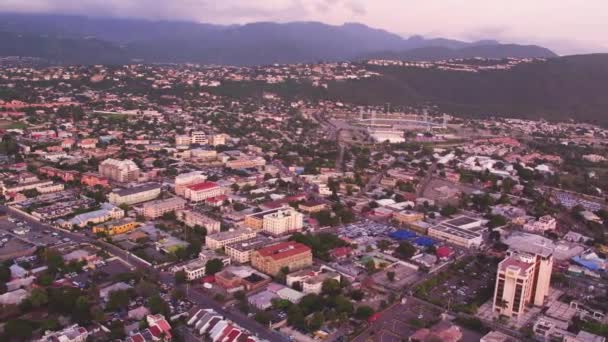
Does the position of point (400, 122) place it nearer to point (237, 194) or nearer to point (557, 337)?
point (237, 194)

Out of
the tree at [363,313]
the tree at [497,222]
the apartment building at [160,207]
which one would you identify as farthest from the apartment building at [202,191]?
the tree at [497,222]

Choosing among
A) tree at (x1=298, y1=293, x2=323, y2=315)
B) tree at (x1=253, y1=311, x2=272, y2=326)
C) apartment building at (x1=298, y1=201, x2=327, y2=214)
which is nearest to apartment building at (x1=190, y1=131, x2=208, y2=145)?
apartment building at (x1=298, y1=201, x2=327, y2=214)

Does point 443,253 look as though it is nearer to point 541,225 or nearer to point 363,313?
point 363,313

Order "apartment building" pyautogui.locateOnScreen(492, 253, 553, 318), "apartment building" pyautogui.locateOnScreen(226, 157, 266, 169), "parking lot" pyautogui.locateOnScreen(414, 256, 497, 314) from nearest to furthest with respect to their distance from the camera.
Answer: "apartment building" pyautogui.locateOnScreen(492, 253, 553, 318)
"parking lot" pyautogui.locateOnScreen(414, 256, 497, 314)
"apartment building" pyautogui.locateOnScreen(226, 157, 266, 169)

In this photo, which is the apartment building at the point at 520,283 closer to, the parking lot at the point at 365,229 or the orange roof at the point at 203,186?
the parking lot at the point at 365,229

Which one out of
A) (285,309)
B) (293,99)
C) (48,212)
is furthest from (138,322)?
(293,99)

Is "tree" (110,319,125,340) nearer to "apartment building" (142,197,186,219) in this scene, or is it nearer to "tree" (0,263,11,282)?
"tree" (0,263,11,282)
